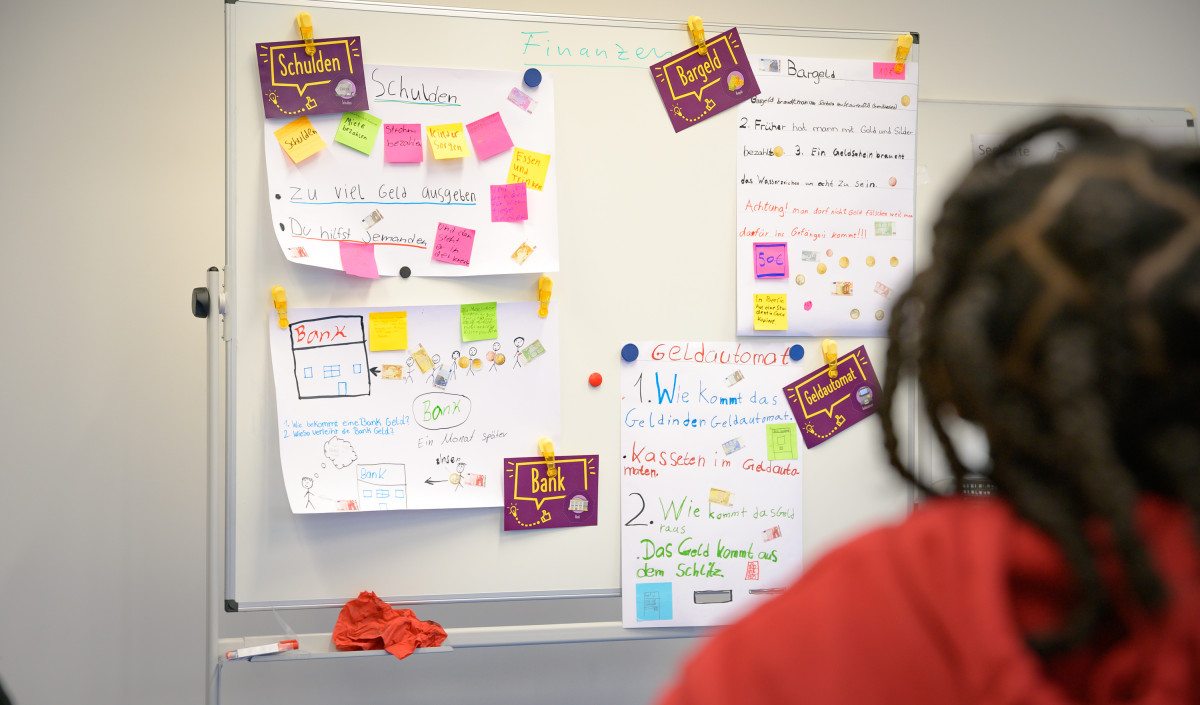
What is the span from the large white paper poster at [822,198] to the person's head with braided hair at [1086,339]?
Result: 1232mm

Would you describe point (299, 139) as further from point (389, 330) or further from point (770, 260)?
point (770, 260)

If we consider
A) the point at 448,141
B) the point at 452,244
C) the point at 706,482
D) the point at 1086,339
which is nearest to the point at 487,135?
the point at 448,141

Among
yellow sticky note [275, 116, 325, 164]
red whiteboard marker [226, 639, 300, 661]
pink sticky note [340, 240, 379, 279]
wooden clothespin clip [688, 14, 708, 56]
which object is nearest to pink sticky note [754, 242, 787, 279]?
wooden clothespin clip [688, 14, 708, 56]

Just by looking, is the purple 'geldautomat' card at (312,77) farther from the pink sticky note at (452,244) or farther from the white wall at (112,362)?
the white wall at (112,362)

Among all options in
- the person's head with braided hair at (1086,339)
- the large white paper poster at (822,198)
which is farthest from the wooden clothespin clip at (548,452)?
the person's head with braided hair at (1086,339)

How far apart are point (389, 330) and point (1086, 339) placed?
1315mm

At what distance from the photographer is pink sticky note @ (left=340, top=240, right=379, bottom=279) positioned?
152cm

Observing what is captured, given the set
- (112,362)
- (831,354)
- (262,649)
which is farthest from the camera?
(112,362)

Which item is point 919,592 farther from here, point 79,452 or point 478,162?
point 79,452

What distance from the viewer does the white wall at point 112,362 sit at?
72.2 inches

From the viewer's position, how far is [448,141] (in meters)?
1.55

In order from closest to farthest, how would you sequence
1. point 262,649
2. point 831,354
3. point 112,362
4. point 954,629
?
point 954,629, point 262,649, point 831,354, point 112,362

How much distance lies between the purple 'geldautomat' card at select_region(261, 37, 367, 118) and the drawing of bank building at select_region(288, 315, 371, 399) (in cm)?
40

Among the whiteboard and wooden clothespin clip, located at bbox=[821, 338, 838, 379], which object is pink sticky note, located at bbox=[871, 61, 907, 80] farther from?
wooden clothespin clip, located at bbox=[821, 338, 838, 379]
